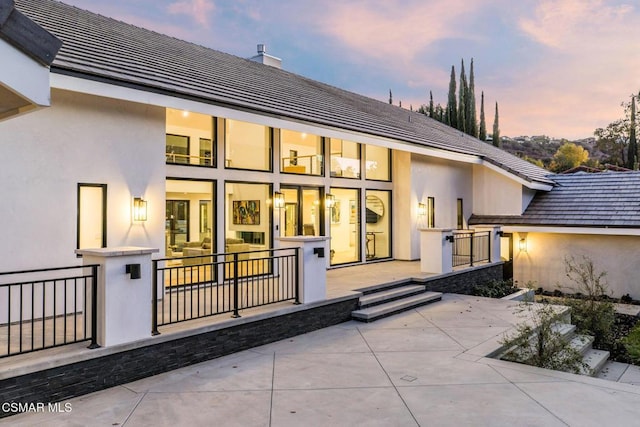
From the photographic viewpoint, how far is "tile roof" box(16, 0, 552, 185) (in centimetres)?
725

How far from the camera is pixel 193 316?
658 centimetres

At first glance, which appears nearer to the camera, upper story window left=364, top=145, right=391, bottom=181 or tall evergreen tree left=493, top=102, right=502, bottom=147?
upper story window left=364, top=145, right=391, bottom=181

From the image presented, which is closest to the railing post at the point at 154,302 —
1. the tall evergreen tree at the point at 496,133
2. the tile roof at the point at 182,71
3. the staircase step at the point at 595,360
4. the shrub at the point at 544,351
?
the tile roof at the point at 182,71

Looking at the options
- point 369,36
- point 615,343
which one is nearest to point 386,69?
point 369,36

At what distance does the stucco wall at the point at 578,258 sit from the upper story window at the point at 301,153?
29.6 feet

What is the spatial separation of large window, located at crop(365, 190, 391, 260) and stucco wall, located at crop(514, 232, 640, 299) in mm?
5674

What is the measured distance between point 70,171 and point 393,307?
637cm

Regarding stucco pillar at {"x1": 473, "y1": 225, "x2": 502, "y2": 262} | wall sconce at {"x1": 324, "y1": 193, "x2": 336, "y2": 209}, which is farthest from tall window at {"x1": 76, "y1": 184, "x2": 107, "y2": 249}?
stucco pillar at {"x1": 473, "y1": 225, "x2": 502, "y2": 262}

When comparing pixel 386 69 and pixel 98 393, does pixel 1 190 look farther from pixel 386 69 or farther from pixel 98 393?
pixel 386 69

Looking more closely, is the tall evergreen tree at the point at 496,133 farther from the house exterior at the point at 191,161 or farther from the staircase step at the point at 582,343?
the staircase step at the point at 582,343

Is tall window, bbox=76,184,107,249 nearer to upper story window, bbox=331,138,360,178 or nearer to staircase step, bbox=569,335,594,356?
upper story window, bbox=331,138,360,178

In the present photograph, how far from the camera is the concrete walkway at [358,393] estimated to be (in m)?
4.25

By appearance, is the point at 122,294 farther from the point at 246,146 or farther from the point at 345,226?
the point at 345,226

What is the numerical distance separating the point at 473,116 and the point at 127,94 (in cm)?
2895
